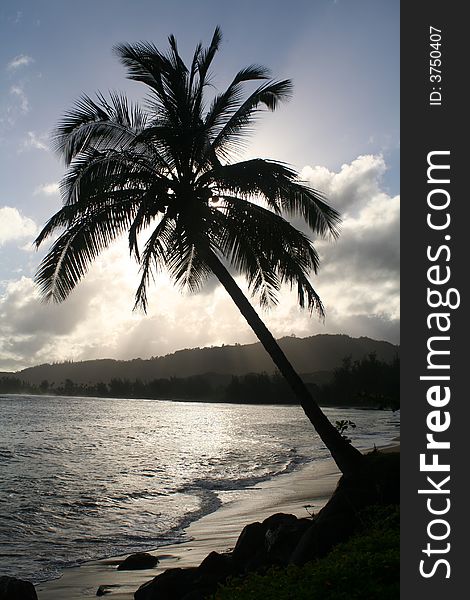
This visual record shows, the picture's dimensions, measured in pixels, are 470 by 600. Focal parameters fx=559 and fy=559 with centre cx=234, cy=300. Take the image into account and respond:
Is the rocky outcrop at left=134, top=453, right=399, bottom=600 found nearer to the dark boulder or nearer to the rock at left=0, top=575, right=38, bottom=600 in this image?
the dark boulder

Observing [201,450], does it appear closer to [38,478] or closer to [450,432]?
[38,478]

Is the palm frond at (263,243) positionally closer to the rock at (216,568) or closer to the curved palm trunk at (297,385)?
the curved palm trunk at (297,385)

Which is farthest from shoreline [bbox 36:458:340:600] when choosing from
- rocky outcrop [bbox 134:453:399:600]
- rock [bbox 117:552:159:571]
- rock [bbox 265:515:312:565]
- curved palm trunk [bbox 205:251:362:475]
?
curved palm trunk [bbox 205:251:362:475]

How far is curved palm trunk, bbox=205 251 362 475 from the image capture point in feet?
33.3

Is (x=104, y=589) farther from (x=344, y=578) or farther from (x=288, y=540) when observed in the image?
(x=344, y=578)

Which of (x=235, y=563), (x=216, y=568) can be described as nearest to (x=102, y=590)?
(x=216, y=568)

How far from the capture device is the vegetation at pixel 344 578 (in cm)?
511

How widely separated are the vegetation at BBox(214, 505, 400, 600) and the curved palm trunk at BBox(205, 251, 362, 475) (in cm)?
328

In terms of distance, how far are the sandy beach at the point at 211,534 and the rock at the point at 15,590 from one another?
108 cm

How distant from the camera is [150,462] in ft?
98.4

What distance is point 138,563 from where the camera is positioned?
32.7 ft

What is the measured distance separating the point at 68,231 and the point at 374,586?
902cm

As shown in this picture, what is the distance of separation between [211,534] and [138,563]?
10.0ft

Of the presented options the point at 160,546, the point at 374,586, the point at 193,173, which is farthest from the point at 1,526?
the point at 374,586
